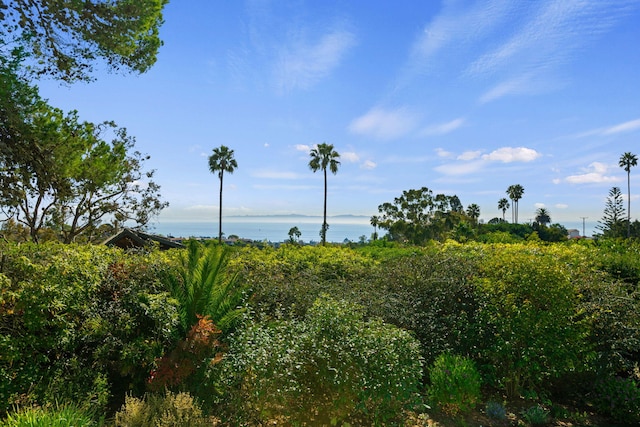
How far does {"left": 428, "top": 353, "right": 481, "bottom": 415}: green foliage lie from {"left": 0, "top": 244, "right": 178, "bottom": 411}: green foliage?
3793 mm

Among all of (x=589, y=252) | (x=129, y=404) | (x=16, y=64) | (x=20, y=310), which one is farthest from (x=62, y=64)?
(x=589, y=252)

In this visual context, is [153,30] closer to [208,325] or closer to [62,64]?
[62,64]

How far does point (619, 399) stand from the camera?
6.19 metres

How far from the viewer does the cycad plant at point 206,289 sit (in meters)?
6.07

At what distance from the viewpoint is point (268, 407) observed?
198 inches

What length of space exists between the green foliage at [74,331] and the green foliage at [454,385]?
379 cm

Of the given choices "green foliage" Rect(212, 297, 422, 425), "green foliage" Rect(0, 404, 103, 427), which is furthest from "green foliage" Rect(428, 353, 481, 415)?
"green foliage" Rect(0, 404, 103, 427)

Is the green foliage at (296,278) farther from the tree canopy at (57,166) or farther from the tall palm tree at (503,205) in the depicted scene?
the tall palm tree at (503,205)

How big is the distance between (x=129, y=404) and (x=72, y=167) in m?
17.4

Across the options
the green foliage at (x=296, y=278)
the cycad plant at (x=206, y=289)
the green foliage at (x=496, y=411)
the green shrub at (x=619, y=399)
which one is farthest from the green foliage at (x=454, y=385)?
the cycad plant at (x=206, y=289)

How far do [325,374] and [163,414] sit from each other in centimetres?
177

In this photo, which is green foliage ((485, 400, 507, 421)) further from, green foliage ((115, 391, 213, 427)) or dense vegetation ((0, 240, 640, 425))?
green foliage ((115, 391, 213, 427))

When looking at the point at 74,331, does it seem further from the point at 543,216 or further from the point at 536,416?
the point at 543,216

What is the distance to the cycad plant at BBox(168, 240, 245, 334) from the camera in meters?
6.07
